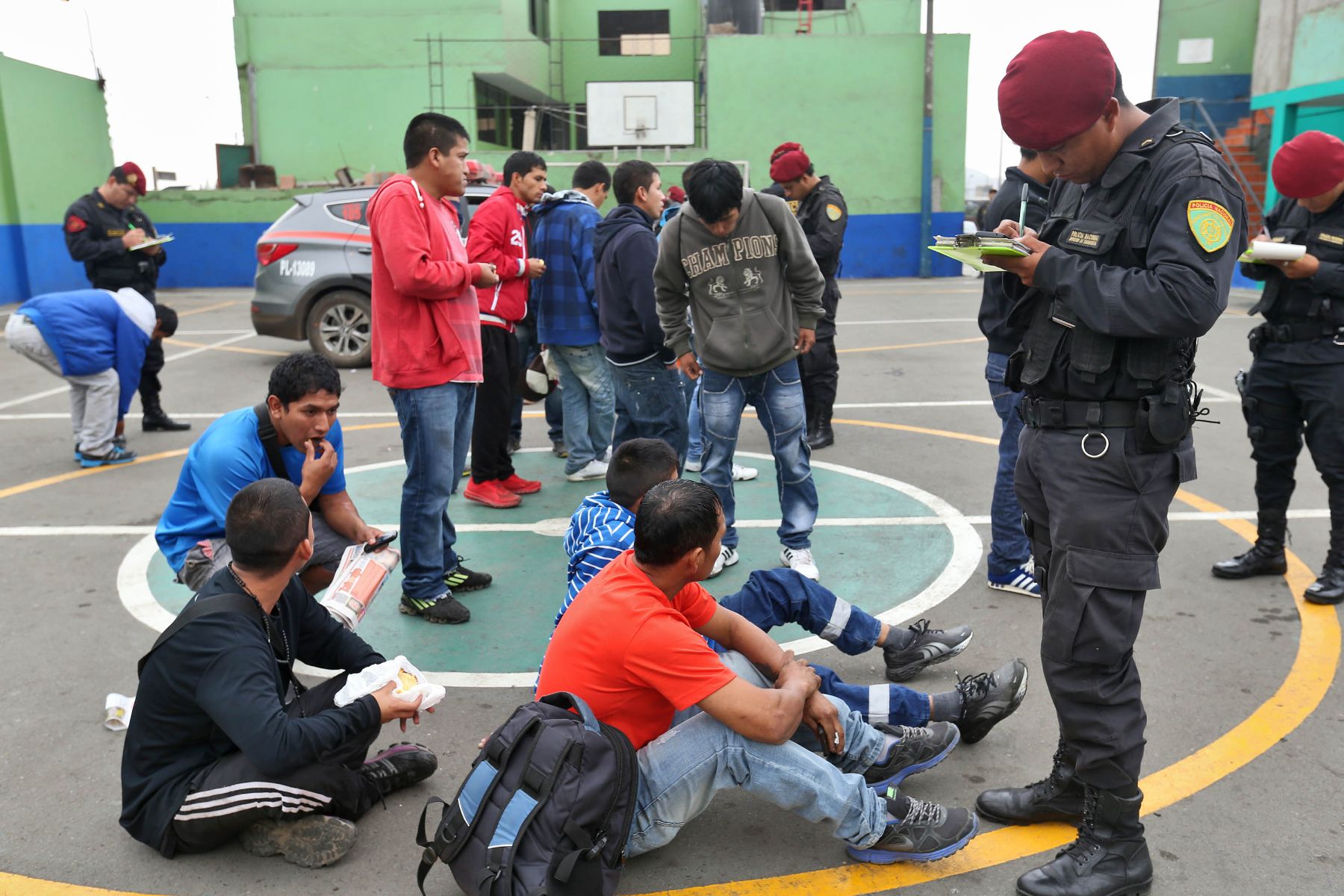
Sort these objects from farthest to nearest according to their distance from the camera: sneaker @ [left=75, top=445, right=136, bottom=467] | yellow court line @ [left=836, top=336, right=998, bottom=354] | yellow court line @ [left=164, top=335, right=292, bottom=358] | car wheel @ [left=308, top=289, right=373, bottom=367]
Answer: yellow court line @ [left=164, top=335, right=292, bottom=358] → yellow court line @ [left=836, top=336, right=998, bottom=354] → car wheel @ [left=308, top=289, right=373, bottom=367] → sneaker @ [left=75, top=445, right=136, bottom=467]

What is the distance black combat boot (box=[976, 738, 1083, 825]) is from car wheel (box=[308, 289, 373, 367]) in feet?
30.8

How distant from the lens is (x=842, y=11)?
25.7 meters

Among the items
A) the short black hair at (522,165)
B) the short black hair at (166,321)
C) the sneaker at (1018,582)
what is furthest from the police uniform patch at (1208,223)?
the short black hair at (166,321)

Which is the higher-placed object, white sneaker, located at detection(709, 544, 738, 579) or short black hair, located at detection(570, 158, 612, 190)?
short black hair, located at detection(570, 158, 612, 190)

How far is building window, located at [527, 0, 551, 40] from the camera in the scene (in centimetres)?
2464

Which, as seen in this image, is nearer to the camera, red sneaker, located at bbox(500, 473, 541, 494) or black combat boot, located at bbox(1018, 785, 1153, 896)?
black combat boot, located at bbox(1018, 785, 1153, 896)

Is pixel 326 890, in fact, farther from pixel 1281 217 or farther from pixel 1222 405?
pixel 1222 405

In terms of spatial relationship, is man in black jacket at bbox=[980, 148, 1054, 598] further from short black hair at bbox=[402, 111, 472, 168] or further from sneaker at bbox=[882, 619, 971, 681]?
short black hair at bbox=[402, 111, 472, 168]

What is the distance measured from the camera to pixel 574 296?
6441mm

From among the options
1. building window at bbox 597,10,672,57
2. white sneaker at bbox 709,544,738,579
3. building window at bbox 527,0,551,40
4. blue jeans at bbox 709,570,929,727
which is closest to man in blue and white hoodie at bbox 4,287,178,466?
white sneaker at bbox 709,544,738,579

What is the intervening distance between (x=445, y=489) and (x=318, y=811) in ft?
5.87

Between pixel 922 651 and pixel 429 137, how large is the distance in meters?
2.93

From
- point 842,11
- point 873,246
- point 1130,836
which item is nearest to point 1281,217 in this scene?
point 1130,836

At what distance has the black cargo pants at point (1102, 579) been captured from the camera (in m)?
2.73
